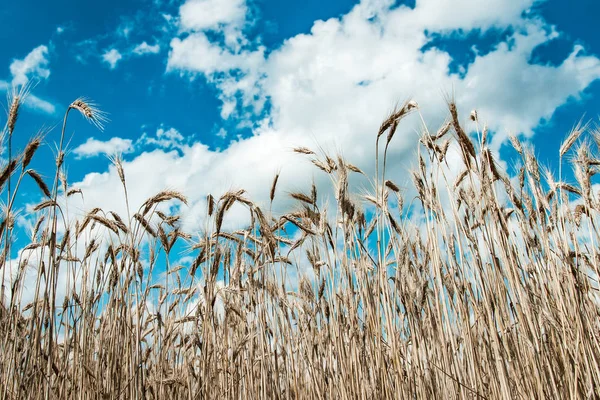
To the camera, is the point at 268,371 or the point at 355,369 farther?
the point at 268,371

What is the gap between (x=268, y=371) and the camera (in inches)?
136

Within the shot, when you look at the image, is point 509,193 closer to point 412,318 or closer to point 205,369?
point 412,318

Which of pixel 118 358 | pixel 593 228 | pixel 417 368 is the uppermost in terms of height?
pixel 593 228

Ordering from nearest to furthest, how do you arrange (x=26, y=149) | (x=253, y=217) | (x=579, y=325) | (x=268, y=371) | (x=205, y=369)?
1. (x=579, y=325)
2. (x=26, y=149)
3. (x=205, y=369)
4. (x=268, y=371)
5. (x=253, y=217)

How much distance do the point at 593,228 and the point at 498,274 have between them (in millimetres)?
1500

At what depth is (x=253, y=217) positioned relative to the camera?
3746 millimetres

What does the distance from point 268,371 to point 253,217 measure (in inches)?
47.1

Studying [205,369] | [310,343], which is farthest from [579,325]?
[205,369]

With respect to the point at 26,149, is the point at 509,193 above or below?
below

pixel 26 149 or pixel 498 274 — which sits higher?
pixel 26 149

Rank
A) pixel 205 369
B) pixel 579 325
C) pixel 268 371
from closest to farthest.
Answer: pixel 579 325, pixel 205 369, pixel 268 371

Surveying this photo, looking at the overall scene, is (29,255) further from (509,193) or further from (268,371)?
(509,193)

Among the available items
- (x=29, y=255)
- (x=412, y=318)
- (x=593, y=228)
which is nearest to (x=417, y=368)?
(x=412, y=318)

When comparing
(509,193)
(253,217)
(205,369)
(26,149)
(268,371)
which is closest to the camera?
(26,149)
